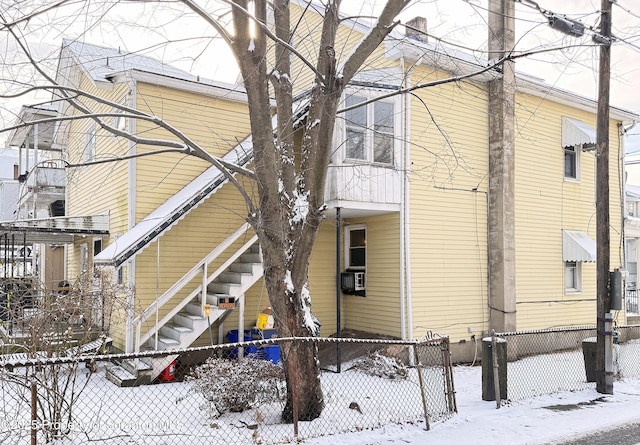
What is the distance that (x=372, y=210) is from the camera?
11336 mm

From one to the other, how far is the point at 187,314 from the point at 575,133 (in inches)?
456

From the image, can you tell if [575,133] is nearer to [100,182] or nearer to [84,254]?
[100,182]

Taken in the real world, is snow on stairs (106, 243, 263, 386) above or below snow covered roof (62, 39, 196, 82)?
below

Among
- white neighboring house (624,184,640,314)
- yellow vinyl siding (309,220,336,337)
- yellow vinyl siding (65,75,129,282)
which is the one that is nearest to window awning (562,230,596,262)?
white neighboring house (624,184,640,314)

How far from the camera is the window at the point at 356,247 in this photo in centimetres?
1288

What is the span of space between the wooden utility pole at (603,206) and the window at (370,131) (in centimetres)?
410

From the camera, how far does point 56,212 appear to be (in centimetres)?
2011

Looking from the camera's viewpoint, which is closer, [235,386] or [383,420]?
[235,386]

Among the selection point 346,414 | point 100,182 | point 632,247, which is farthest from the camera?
point 632,247

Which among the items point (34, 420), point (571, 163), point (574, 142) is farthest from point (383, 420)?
point (571, 163)

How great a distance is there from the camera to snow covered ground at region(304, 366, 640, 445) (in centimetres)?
608

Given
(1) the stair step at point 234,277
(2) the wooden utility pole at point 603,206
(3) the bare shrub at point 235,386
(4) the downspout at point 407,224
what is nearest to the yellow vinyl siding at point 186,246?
(1) the stair step at point 234,277

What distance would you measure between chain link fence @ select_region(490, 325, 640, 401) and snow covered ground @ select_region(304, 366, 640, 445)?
1.47ft

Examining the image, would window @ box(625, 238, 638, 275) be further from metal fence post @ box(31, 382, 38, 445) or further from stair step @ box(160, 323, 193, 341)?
metal fence post @ box(31, 382, 38, 445)
